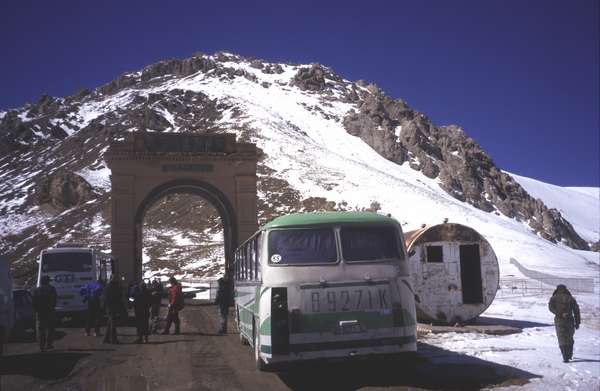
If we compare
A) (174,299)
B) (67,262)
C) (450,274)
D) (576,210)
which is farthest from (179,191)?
(576,210)

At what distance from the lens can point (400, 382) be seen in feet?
30.9

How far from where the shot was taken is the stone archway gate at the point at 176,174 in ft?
105

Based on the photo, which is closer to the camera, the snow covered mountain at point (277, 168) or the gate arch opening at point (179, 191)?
the gate arch opening at point (179, 191)

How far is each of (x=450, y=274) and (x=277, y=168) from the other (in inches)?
2795

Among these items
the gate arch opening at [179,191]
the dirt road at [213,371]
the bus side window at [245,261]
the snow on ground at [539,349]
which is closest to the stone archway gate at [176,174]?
the gate arch opening at [179,191]

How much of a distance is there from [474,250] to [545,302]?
9.88 m

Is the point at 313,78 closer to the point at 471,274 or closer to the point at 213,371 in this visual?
the point at 471,274

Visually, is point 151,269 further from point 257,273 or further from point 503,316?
point 257,273

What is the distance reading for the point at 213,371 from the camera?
11.0 meters

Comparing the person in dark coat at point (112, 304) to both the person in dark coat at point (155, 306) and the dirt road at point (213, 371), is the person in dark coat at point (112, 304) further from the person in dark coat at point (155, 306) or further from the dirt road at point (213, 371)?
the person in dark coat at point (155, 306)

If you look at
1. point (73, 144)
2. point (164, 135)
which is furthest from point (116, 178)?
point (73, 144)

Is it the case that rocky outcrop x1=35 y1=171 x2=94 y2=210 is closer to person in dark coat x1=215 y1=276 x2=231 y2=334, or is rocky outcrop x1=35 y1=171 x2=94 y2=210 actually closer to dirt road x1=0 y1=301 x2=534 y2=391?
person in dark coat x1=215 y1=276 x2=231 y2=334

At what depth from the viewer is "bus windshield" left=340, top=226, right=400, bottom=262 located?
9.55m

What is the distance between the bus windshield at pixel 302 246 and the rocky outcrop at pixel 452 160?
94.5 meters
